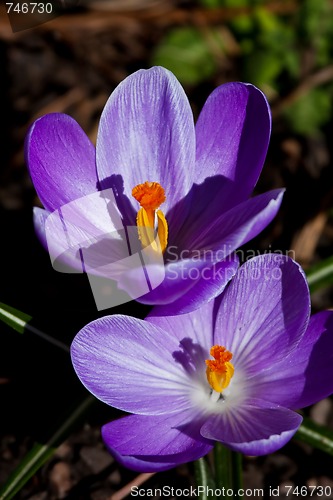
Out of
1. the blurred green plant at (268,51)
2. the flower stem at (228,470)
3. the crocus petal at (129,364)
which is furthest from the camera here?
the blurred green plant at (268,51)

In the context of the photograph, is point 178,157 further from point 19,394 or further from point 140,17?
point 140,17

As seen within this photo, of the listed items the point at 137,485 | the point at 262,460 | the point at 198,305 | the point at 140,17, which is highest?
the point at 140,17

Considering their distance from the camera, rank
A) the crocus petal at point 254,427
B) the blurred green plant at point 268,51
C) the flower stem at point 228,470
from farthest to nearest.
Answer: the blurred green plant at point 268,51 < the flower stem at point 228,470 < the crocus petal at point 254,427

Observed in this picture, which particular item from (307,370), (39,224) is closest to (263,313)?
(307,370)

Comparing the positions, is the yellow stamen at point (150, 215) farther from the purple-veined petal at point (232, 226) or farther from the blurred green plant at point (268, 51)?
the blurred green plant at point (268, 51)

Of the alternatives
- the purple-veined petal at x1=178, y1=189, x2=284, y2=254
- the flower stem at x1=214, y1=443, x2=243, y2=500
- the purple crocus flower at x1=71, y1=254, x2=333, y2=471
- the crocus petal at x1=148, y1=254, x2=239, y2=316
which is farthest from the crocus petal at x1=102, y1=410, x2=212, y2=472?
the purple-veined petal at x1=178, y1=189, x2=284, y2=254

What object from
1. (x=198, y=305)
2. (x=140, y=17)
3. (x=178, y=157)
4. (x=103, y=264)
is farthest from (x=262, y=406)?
(x=140, y=17)

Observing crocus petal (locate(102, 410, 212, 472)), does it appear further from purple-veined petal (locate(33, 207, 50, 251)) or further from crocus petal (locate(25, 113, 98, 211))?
crocus petal (locate(25, 113, 98, 211))

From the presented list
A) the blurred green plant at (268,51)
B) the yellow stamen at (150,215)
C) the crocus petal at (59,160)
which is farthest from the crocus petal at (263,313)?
the blurred green plant at (268,51)
